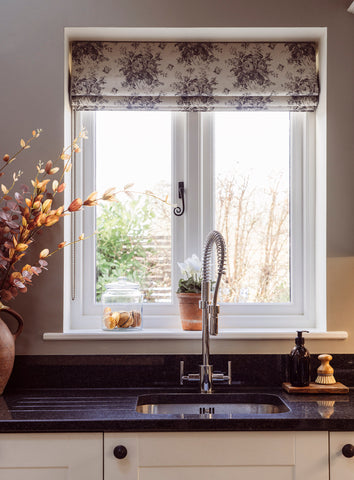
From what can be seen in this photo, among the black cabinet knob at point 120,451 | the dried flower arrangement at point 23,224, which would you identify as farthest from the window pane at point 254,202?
the black cabinet knob at point 120,451

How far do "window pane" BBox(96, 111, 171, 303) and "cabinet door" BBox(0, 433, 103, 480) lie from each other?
0.83 metres

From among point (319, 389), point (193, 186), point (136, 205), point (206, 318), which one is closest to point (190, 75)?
point (193, 186)

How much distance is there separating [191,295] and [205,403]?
1.42 feet

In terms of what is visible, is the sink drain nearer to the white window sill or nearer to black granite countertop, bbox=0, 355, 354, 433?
black granite countertop, bbox=0, 355, 354, 433

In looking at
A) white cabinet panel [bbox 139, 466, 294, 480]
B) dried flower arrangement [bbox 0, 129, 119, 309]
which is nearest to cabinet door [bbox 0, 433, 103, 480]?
white cabinet panel [bbox 139, 466, 294, 480]

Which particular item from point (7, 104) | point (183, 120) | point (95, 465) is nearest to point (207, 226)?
point (183, 120)

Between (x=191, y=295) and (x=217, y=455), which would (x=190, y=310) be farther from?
(x=217, y=455)

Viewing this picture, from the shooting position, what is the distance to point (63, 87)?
7.33 feet

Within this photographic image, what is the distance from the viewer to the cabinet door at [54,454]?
5.62ft

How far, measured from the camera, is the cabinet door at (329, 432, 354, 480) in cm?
172

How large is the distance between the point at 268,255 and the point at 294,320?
0.31m

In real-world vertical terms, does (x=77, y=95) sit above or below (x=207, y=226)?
above

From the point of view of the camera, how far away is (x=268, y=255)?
2.48m

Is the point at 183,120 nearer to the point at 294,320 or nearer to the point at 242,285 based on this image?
the point at 242,285
